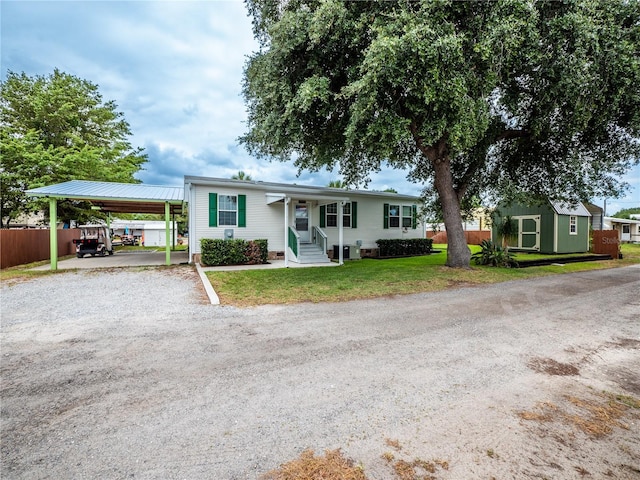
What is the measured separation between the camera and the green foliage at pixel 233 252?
11.4m

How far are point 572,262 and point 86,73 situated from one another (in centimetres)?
3021

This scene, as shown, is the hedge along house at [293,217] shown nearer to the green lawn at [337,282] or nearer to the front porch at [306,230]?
the front porch at [306,230]

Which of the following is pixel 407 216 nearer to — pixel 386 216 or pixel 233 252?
pixel 386 216

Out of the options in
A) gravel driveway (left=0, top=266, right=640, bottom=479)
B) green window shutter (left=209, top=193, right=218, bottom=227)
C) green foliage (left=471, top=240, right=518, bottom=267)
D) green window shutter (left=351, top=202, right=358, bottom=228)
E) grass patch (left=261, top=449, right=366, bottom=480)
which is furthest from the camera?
green window shutter (left=351, top=202, right=358, bottom=228)

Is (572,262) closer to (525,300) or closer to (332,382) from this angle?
(525,300)

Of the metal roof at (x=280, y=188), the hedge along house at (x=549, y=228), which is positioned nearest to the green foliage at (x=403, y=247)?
the metal roof at (x=280, y=188)

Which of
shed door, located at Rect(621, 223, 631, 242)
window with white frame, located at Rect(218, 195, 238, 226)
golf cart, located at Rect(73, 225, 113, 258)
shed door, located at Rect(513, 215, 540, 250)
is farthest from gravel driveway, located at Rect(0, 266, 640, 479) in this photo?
shed door, located at Rect(621, 223, 631, 242)

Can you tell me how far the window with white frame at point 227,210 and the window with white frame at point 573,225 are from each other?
1841 cm

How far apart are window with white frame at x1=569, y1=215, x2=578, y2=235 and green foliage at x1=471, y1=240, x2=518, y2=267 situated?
27.7 feet

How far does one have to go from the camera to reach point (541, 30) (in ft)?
24.8

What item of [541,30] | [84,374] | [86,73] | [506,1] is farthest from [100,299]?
[86,73]

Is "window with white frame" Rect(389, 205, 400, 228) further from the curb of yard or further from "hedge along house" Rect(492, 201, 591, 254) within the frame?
the curb of yard

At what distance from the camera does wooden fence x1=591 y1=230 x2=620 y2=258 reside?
16433 millimetres

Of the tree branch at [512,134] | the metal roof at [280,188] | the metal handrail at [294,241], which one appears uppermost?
the tree branch at [512,134]
